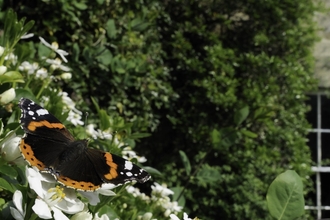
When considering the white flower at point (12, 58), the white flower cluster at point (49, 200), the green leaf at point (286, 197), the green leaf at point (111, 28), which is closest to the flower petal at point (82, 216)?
the white flower cluster at point (49, 200)

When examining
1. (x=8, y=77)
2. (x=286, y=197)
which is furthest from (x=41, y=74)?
(x=286, y=197)

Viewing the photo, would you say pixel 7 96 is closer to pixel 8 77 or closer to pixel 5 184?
pixel 8 77

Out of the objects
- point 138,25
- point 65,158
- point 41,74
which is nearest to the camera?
point 65,158

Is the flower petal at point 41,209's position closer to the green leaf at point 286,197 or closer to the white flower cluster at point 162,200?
the green leaf at point 286,197

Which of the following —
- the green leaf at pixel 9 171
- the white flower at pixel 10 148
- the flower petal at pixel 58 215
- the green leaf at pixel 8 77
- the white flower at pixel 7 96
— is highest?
the green leaf at pixel 8 77

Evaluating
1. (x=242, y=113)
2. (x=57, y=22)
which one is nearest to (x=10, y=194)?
(x=242, y=113)

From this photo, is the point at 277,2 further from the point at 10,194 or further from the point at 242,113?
the point at 10,194
